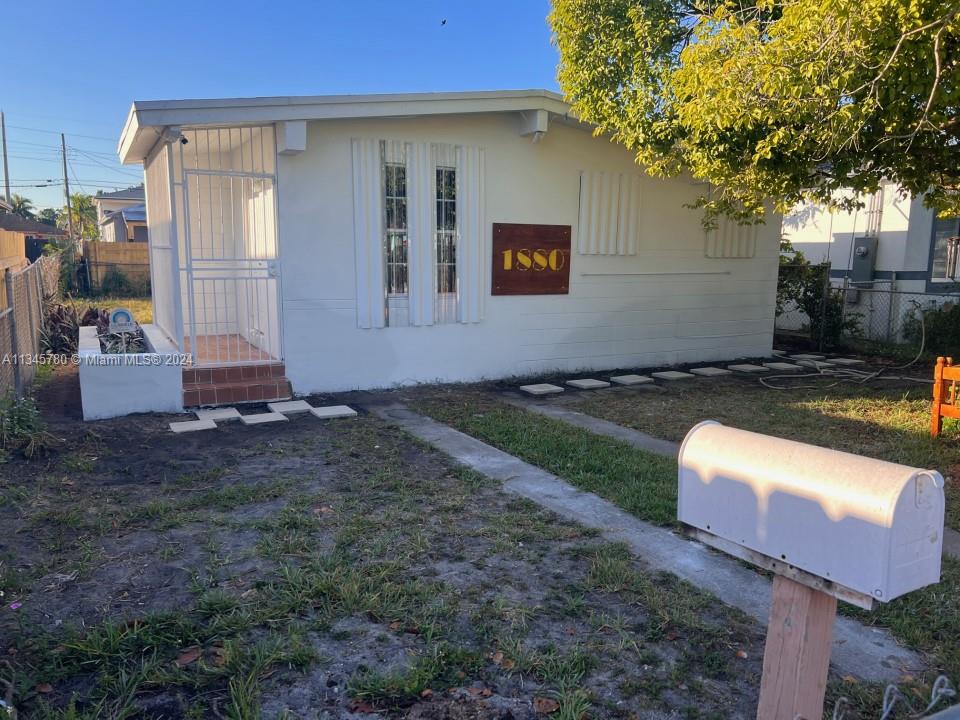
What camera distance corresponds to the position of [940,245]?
13.1m

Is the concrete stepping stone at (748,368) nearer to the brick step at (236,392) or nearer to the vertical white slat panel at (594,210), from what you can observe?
the vertical white slat panel at (594,210)

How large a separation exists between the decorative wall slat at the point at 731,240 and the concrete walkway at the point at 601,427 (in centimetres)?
466

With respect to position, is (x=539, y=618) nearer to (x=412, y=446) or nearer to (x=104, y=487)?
(x=412, y=446)

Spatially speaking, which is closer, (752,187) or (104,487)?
(104,487)

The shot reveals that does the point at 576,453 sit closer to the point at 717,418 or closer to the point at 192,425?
the point at 717,418

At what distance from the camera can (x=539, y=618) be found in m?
3.30

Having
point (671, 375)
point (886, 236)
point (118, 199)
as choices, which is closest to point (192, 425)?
point (671, 375)

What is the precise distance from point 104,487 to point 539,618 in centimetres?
352

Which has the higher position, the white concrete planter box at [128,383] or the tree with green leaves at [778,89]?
the tree with green leaves at [778,89]

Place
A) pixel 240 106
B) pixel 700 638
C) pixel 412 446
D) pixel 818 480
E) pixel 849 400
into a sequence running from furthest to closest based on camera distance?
pixel 849 400, pixel 240 106, pixel 412 446, pixel 700 638, pixel 818 480

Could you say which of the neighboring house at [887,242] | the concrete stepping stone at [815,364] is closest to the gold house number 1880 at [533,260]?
the concrete stepping stone at [815,364]

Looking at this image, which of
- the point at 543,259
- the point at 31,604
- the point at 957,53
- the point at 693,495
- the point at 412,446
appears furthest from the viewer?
the point at 543,259

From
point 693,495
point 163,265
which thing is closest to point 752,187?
point 693,495

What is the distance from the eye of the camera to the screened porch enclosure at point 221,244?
770 cm
